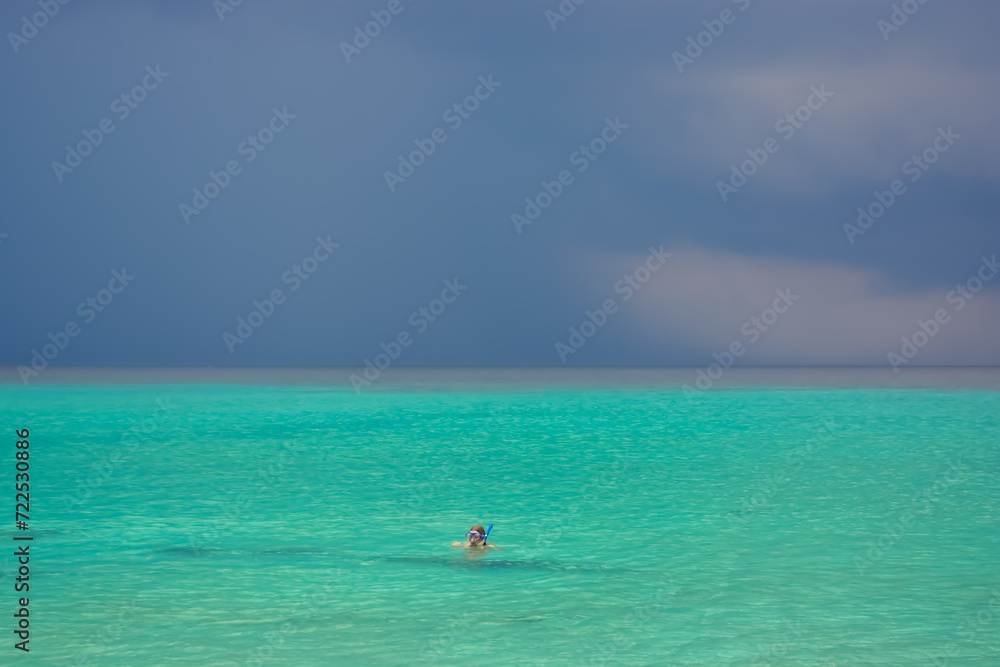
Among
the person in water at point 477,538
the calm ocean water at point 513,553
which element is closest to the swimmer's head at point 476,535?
the person in water at point 477,538

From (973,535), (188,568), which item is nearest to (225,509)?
(188,568)

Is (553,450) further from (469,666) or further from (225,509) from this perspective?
(469,666)

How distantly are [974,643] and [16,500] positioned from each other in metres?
21.6

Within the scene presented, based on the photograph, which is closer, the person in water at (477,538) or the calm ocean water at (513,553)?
the calm ocean water at (513,553)

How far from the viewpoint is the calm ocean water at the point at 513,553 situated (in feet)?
43.1

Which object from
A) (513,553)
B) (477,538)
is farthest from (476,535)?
(513,553)

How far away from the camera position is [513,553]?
1917 centimetres

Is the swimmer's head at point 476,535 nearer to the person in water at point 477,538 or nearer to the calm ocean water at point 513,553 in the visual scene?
the person in water at point 477,538

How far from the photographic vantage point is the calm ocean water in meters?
13.1

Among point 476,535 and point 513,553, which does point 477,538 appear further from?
point 513,553

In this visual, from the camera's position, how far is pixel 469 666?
40.1 ft

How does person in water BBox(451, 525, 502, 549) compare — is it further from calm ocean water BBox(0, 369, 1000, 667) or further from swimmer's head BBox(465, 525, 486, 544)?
calm ocean water BBox(0, 369, 1000, 667)

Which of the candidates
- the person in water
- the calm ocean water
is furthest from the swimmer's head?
the calm ocean water

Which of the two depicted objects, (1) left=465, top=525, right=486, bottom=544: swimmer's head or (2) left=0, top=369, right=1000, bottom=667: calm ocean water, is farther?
(1) left=465, top=525, right=486, bottom=544: swimmer's head
